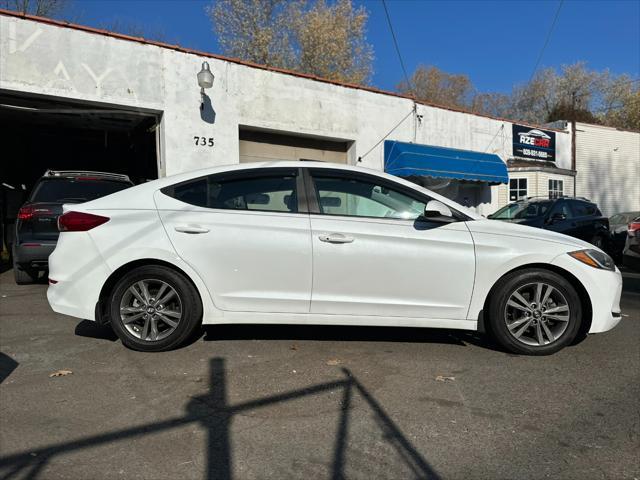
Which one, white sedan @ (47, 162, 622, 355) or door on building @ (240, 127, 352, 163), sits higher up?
door on building @ (240, 127, 352, 163)

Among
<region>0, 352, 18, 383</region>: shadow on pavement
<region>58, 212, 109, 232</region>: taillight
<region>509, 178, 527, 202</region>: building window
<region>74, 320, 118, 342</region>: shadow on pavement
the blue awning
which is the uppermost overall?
the blue awning

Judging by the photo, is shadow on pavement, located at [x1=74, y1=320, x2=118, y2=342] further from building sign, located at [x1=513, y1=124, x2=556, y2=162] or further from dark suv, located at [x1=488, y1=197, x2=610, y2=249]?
building sign, located at [x1=513, y1=124, x2=556, y2=162]

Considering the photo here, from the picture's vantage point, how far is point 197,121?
33.6 ft

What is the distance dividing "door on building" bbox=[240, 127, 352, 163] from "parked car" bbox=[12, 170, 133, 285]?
169 inches

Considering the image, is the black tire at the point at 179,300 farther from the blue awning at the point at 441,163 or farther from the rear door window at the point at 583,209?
the rear door window at the point at 583,209

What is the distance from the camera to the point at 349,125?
41.5ft

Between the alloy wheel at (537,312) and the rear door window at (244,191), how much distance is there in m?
2.08

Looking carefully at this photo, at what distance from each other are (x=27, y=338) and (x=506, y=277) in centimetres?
461

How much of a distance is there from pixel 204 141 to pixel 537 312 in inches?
321

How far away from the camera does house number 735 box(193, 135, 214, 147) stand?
33.7 feet

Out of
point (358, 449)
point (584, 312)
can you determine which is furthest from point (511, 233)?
point (358, 449)

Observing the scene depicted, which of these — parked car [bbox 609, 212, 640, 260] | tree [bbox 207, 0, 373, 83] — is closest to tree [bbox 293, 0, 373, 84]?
tree [bbox 207, 0, 373, 83]

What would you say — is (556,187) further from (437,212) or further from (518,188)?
(437,212)

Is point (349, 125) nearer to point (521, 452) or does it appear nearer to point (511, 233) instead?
point (511, 233)
